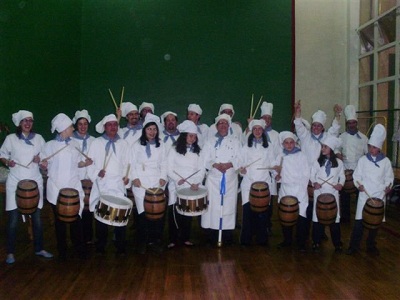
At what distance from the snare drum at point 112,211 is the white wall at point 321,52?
20.5ft

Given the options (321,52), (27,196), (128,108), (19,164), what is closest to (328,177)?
(128,108)

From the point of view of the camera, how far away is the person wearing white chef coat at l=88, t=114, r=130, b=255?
4867 millimetres

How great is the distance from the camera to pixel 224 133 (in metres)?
5.50

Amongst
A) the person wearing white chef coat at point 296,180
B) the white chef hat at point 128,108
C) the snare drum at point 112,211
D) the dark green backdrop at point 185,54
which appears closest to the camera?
the snare drum at point 112,211

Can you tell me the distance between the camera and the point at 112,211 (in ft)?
14.6

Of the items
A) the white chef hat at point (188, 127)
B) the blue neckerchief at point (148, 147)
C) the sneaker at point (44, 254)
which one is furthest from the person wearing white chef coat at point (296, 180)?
the sneaker at point (44, 254)

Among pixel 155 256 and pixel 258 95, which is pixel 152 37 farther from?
pixel 155 256

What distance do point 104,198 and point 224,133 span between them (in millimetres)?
1718

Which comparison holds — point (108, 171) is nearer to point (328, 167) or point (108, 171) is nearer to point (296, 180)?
point (296, 180)

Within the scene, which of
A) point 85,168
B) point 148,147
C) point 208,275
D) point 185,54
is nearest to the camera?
point 208,275

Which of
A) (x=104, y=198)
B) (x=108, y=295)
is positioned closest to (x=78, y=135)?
(x=104, y=198)

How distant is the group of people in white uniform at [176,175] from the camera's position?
187 inches

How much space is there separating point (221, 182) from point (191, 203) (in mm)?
684

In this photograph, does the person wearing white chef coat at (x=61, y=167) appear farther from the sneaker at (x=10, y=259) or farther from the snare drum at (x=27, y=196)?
the sneaker at (x=10, y=259)
